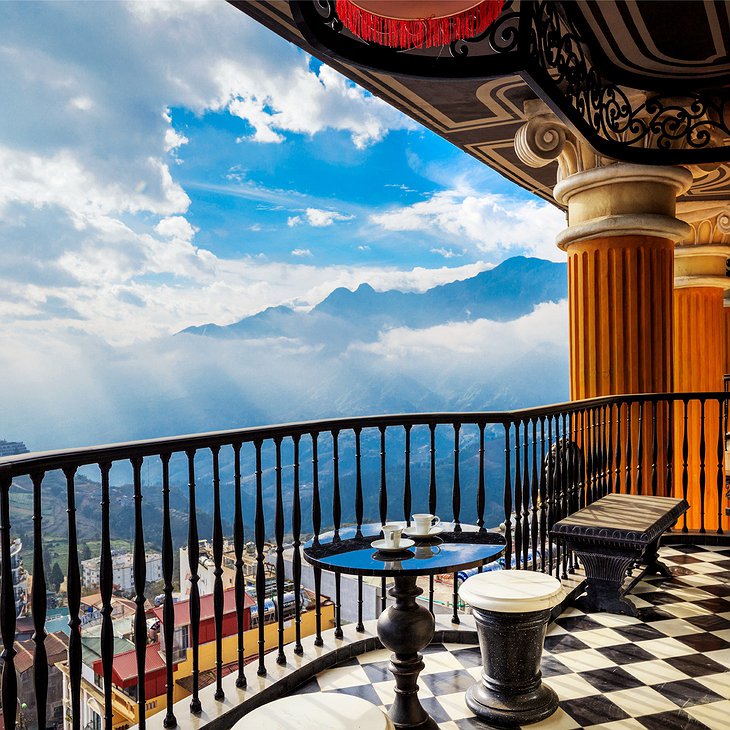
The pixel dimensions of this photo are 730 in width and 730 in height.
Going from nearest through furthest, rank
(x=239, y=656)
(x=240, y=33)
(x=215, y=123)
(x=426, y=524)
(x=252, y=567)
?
1. (x=426, y=524)
2. (x=239, y=656)
3. (x=252, y=567)
4. (x=240, y=33)
5. (x=215, y=123)

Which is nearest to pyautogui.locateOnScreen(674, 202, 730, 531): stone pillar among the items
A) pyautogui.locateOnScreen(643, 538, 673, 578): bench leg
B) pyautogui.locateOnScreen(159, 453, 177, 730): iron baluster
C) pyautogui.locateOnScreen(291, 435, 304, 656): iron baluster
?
pyautogui.locateOnScreen(643, 538, 673, 578): bench leg

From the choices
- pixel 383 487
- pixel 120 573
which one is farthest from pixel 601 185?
pixel 120 573

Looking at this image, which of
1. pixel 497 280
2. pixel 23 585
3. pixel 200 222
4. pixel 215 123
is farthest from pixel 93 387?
pixel 23 585

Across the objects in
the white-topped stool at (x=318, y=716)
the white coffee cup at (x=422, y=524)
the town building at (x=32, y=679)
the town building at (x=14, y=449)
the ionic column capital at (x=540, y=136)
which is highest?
the ionic column capital at (x=540, y=136)

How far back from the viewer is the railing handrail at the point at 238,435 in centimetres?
179

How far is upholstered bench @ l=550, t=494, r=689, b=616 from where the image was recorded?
139 inches

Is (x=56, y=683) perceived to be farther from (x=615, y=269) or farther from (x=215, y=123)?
(x=215, y=123)

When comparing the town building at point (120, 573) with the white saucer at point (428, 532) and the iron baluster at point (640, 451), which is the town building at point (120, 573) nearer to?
the white saucer at point (428, 532)

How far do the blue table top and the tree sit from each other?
81 cm

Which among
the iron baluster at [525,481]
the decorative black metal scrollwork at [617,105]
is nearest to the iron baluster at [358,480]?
the iron baluster at [525,481]

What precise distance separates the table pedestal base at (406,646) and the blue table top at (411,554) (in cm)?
20

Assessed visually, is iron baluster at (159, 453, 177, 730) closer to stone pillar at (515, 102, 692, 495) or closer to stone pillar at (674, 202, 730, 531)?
stone pillar at (515, 102, 692, 495)

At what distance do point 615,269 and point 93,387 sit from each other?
22209 millimetres

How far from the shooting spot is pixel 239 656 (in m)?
2.60
